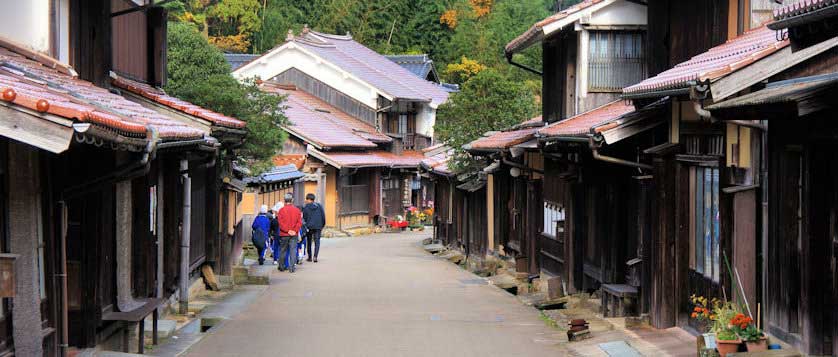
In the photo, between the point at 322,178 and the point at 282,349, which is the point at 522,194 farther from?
the point at 322,178

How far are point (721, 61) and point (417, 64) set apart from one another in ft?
188

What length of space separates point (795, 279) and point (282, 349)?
6.63 m

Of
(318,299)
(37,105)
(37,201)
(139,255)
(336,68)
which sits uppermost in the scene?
(336,68)

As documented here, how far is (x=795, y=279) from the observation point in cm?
1077

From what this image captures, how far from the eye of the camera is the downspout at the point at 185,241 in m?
17.8

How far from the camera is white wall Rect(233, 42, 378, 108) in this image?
56531 mm

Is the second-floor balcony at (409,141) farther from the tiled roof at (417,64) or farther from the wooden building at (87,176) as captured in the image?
the wooden building at (87,176)

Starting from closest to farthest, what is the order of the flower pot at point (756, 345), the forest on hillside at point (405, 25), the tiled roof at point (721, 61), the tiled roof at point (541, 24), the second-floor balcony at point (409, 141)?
the tiled roof at point (721, 61) < the flower pot at point (756, 345) < the tiled roof at point (541, 24) < the second-floor balcony at point (409, 141) < the forest on hillside at point (405, 25)

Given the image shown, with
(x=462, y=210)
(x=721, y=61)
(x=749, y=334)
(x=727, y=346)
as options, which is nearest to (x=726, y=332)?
(x=727, y=346)

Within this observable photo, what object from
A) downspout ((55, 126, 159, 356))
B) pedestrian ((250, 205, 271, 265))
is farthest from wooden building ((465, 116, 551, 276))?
downspout ((55, 126, 159, 356))

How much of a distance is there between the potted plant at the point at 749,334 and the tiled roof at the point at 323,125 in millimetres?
36750

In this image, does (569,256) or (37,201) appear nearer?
(37,201)

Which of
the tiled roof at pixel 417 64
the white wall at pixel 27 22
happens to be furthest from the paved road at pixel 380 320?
the tiled roof at pixel 417 64

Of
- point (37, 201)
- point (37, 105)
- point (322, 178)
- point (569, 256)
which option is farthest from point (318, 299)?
point (322, 178)
